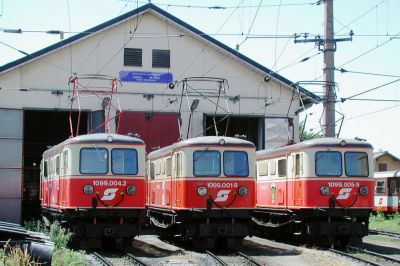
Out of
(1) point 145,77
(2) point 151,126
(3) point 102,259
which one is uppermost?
(1) point 145,77

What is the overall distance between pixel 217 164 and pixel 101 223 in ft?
11.6

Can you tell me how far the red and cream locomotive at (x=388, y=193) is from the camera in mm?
37594

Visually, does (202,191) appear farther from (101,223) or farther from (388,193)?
(388,193)

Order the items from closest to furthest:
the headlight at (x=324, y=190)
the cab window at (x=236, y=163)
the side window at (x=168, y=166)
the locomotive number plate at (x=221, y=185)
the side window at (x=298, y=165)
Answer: the locomotive number plate at (x=221, y=185) < the cab window at (x=236, y=163) < the headlight at (x=324, y=190) < the side window at (x=298, y=165) < the side window at (x=168, y=166)

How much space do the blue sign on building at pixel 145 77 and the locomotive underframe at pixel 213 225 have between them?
447 inches

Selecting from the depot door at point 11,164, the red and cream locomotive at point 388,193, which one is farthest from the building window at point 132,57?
the red and cream locomotive at point 388,193

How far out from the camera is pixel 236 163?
19438 mm

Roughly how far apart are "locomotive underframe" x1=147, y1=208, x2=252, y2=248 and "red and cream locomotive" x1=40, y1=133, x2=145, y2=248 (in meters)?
1.29

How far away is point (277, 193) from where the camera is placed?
2206 centimetres

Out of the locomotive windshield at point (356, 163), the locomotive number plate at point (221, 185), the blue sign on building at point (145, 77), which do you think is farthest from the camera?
the blue sign on building at point (145, 77)

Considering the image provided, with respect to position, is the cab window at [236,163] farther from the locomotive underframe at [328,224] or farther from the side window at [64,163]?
the side window at [64,163]

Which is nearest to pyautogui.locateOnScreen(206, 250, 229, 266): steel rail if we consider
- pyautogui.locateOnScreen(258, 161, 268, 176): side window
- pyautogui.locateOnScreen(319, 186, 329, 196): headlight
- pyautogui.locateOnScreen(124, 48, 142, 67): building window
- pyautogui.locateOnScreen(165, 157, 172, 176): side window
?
pyautogui.locateOnScreen(165, 157, 172, 176): side window

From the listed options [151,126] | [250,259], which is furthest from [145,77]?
[250,259]

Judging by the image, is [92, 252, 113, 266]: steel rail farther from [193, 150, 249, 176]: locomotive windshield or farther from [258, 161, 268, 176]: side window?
[258, 161, 268, 176]: side window
